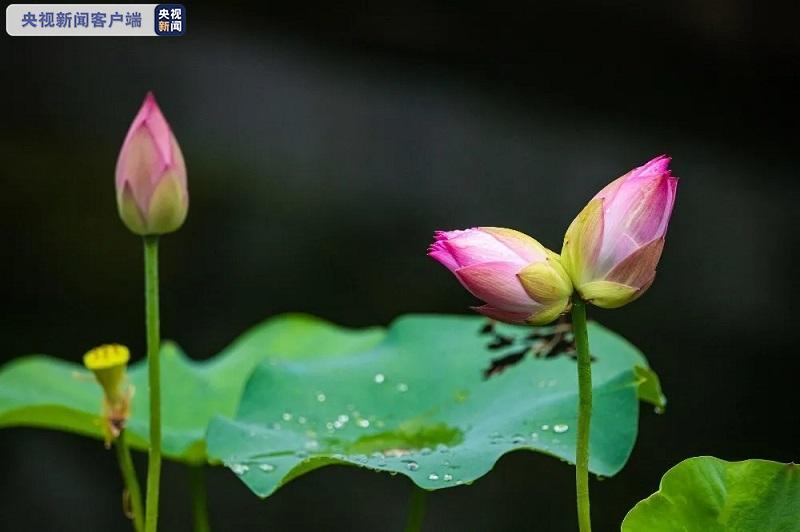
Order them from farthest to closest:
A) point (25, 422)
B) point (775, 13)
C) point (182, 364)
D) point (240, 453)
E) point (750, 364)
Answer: point (750, 364) < point (775, 13) < point (182, 364) < point (25, 422) < point (240, 453)

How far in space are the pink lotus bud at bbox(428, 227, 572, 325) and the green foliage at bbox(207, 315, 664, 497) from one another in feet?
0.52

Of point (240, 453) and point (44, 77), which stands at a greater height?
point (44, 77)

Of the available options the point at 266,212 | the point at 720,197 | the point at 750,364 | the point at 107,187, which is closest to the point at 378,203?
the point at 266,212

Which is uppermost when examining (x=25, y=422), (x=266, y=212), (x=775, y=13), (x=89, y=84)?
(x=775, y=13)

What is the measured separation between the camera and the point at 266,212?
2.15 m

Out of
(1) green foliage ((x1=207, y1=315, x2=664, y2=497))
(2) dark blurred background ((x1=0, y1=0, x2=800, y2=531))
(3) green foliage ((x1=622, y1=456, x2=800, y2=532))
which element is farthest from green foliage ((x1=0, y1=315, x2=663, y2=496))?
(2) dark blurred background ((x1=0, y1=0, x2=800, y2=531))

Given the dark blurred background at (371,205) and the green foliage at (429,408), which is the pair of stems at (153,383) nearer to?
the green foliage at (429,408)

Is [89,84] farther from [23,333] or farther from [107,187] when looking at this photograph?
[23,333]

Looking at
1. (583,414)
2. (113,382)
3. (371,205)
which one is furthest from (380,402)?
(371,205)

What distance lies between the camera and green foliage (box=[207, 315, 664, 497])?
0.64 m

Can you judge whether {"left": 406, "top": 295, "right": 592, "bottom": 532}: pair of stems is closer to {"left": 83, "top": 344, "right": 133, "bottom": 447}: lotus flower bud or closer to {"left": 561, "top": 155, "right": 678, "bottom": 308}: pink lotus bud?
{"left": 561, "top": 155, "right": 678, "bottom": 308}: pink lotus bud

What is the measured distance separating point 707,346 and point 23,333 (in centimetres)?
148

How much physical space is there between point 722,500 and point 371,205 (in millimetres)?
1698

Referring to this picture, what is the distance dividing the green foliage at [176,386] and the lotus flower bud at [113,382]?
0.20 m
